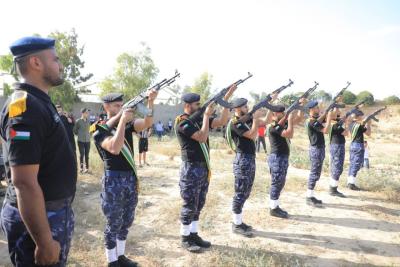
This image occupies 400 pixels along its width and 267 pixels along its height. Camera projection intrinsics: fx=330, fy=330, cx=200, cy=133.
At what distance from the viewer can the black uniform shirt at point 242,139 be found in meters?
5.80

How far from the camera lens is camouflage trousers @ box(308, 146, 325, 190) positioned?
304 inches

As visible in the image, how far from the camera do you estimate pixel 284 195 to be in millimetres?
8414

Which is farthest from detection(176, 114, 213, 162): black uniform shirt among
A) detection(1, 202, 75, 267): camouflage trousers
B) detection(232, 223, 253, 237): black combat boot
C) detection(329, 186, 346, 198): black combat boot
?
detection(329, 186, 346, 198): black combat boot

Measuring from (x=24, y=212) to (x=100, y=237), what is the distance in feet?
12.5

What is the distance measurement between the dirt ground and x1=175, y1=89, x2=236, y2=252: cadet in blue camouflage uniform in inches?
11.5

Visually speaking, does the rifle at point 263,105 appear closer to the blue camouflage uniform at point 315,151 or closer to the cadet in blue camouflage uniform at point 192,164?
the cadet in blue camouflage uniform at point 192,164

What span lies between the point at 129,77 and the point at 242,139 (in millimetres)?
25545

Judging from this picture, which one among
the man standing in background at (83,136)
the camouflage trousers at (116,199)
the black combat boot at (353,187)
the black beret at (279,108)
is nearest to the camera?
the camouflage trousers at (116,199)

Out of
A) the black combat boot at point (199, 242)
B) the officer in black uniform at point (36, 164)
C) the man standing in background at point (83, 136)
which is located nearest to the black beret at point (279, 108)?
the black combat boot at point (199, 242)

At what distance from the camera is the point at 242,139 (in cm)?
596

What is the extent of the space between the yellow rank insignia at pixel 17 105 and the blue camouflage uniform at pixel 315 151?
6.87 metres

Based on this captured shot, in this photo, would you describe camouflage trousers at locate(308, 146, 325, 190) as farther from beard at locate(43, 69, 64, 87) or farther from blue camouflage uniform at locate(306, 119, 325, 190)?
beard at locate(43, 69, 64, 87)

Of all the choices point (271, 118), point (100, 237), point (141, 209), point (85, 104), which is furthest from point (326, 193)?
point (85, 104)

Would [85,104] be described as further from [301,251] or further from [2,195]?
[301,251]
